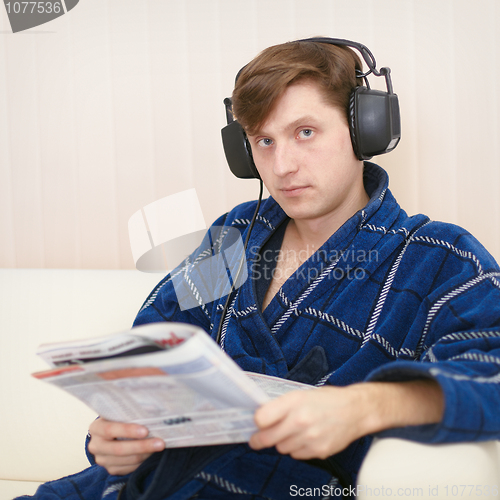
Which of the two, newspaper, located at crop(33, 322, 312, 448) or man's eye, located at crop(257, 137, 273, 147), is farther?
man's eye, located at crop(257, 137, 273, 147)

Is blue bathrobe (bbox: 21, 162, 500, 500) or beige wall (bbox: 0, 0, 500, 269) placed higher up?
beige wall (bbox: 0, 0, 500, 269)

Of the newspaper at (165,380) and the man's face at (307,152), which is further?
the man's face at (307,152)

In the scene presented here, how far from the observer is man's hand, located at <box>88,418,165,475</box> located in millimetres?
727

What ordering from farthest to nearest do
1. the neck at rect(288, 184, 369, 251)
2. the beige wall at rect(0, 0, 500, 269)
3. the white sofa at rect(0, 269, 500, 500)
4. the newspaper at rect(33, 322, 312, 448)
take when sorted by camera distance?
the beige wall at rect(0, 0, 500, 269)
the white sofa at rect(0, 269, 500, 500)
the neck at rect(288, 184, 369, 251)
the newspaper at rect(33, 322, 312, 448)

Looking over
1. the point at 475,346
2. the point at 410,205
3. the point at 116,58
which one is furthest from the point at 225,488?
the point at 116,58

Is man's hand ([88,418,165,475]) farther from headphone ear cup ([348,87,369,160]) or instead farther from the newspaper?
headphone ear cup ([348,87,369,160])

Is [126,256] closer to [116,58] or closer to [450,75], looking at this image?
[116,58]

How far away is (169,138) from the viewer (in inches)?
62.4

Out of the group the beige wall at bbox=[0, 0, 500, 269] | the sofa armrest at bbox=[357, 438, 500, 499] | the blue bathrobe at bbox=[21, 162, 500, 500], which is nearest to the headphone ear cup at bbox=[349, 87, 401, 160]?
the blue bathrobe at bbox=[21, 162, 500, 500]
